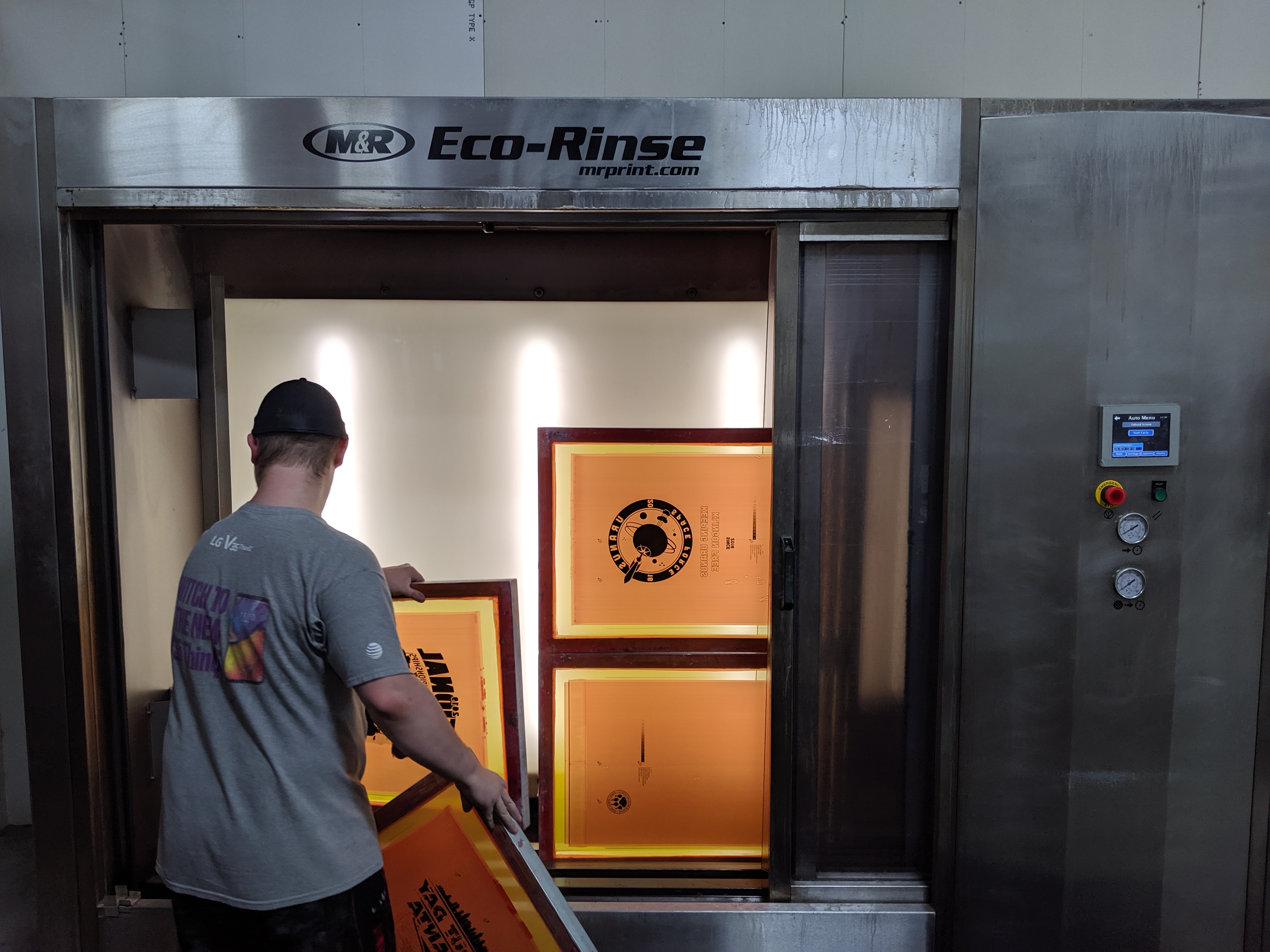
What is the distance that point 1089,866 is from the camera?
208cm

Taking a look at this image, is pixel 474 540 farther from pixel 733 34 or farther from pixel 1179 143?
pixel 1179 143

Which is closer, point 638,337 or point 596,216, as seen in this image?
point 596,216

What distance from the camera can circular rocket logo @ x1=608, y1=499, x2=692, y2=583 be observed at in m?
2.24

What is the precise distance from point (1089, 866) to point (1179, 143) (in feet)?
6.95

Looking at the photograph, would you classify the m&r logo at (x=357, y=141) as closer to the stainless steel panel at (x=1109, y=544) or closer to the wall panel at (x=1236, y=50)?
the stainless steel panel at (x=1109, y=544)

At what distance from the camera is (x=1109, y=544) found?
6.64ft

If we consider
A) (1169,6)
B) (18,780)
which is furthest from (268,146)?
(1169,6)

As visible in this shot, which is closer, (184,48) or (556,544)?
(556,544)

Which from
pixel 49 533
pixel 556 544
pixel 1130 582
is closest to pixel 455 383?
pixel 556 544

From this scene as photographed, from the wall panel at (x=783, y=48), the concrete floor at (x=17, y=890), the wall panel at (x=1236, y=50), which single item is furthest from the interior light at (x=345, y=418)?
the wall panel at (x=1236, y=50)

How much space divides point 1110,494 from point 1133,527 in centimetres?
12

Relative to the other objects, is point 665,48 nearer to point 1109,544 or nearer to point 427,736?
point 1109,544

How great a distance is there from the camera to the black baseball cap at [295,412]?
135cm

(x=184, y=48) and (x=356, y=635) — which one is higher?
(x=184, y=48)
